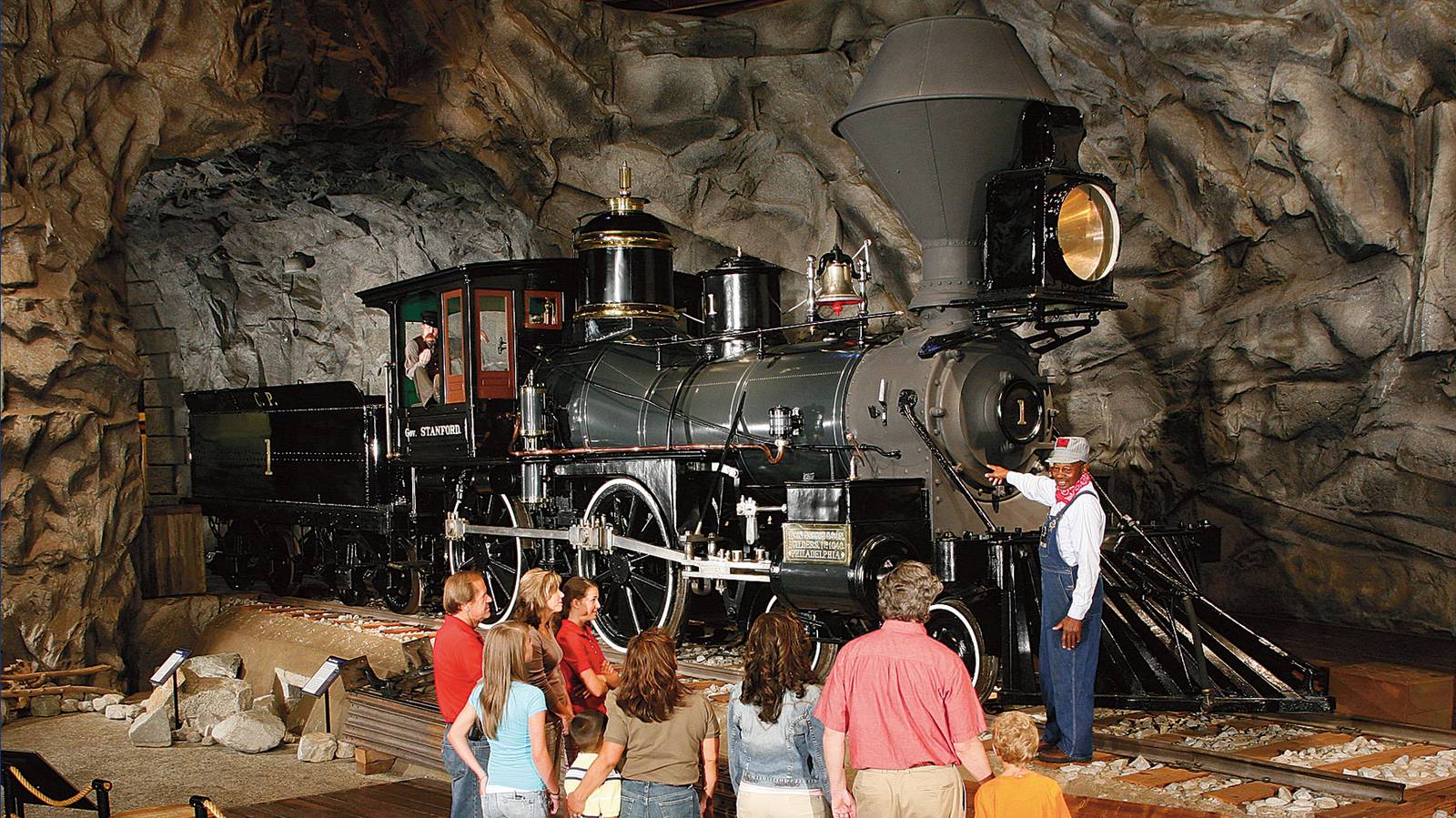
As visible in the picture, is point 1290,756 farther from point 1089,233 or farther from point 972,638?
point 1089,233

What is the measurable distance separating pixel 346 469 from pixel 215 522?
4272 mm

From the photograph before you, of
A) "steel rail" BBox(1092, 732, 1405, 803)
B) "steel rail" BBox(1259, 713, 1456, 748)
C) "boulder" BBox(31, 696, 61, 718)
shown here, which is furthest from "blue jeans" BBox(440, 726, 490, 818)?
"boulder" BBox(31, 696, 61, 718)

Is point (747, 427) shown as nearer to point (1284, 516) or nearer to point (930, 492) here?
point (930, 492)

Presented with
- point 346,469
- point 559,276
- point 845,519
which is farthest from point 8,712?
point 845,519

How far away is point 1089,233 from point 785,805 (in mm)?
3857

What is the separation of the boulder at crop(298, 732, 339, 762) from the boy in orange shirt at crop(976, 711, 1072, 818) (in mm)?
5523

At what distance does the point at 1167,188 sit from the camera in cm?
1013

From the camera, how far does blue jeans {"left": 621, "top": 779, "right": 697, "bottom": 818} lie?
3764mm

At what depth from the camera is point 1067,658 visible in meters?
5.28

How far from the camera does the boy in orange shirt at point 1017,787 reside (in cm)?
316

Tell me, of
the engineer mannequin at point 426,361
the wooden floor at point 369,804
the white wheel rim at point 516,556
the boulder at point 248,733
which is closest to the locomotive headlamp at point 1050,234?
the wooden floor at point 369,804

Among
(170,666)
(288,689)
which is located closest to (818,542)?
(170,666)

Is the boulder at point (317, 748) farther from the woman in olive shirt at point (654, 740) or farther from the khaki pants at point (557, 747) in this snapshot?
the woman in olive shirt at point (654, 740)

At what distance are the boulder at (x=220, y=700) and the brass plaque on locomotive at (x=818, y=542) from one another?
4.24 m
